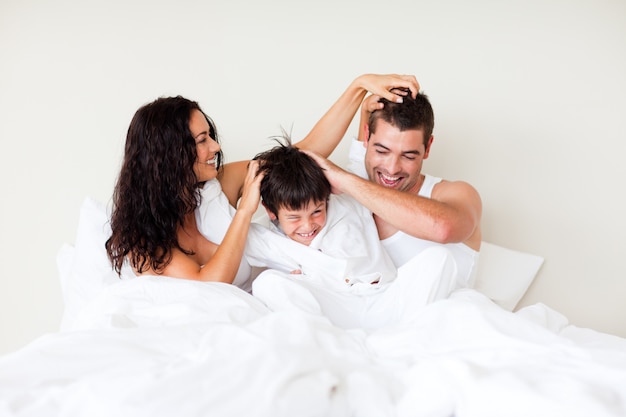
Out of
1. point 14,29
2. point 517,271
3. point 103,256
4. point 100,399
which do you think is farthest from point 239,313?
point 14,29

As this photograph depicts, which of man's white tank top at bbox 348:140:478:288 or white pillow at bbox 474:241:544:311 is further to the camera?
white pillow at bbox 474:241:544:311

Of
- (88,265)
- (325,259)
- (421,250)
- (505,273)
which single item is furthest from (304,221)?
(505,273)

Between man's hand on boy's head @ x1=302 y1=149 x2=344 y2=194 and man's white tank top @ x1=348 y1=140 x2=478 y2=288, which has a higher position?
man's hand on boy's head @ x1=302 y1=149 x2=344 y2=194

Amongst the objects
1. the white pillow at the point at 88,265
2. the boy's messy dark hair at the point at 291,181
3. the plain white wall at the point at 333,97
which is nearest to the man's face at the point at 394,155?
the boy's messy dark hair at the point at 291,181

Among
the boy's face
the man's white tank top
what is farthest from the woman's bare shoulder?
the man's white tank top

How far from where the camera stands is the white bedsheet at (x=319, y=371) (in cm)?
121

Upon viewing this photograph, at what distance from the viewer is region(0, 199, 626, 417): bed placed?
3.97 feet

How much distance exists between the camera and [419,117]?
2287 millimetres

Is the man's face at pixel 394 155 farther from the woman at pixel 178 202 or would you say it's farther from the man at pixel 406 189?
the woman at pixel 178 202

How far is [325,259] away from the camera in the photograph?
216 cm

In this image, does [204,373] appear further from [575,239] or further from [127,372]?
[575,239]

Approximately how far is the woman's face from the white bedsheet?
73 centimetres

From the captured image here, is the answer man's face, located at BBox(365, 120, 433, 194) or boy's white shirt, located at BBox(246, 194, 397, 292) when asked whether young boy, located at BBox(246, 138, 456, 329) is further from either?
man's face, located at BBox(365, 120, 433, 194)

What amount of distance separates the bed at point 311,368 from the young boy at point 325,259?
0.19 metres
